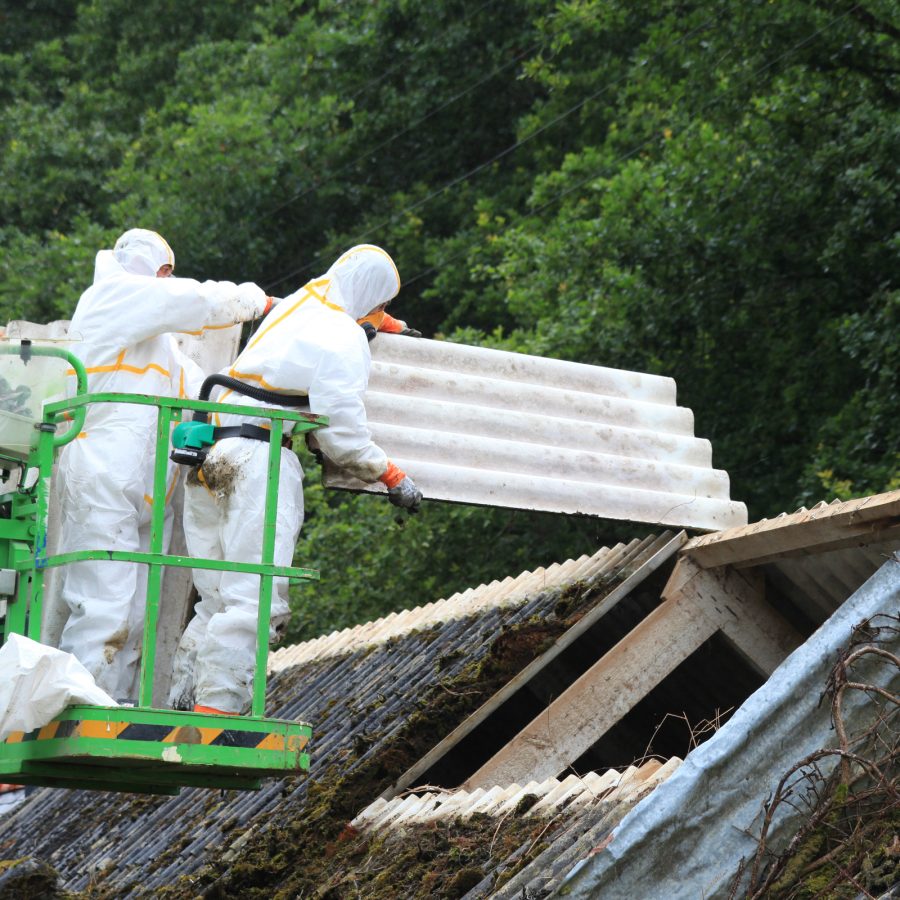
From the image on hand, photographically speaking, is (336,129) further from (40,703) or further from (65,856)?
(40,703)

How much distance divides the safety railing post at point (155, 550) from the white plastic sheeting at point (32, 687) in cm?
20

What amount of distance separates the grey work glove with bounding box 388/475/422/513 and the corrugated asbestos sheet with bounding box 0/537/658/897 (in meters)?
1.48

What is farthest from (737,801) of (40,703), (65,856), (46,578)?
(65,856)

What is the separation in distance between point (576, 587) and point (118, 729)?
313 cm

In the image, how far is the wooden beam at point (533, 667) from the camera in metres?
8.46

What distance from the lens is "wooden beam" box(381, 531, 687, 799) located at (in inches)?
333

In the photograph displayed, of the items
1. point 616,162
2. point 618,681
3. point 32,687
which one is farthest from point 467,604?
point 616,162

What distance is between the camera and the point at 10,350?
7.05 m

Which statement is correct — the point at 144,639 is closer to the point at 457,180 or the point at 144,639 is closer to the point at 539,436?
the point at 539,436

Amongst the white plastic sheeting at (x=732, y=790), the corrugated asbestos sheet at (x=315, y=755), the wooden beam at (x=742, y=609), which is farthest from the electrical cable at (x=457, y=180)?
the white plastic sheeting at (x=732, y=790)

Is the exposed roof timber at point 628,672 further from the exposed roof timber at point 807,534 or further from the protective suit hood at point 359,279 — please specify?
the protective suit hood at point 359,279

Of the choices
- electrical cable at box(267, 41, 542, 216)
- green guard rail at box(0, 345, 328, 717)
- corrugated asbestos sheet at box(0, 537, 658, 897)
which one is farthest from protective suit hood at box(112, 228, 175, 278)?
electrical cable at box(267, 41, 542, 216)

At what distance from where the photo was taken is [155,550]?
6.82 metres

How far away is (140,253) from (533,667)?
8.77ft
